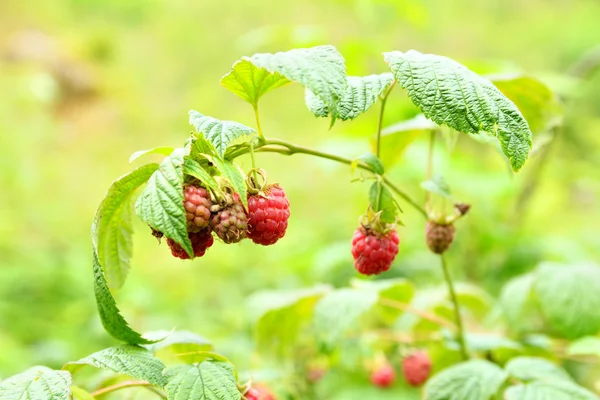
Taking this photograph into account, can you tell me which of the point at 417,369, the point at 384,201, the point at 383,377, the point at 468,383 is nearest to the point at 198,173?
the point at 384,201

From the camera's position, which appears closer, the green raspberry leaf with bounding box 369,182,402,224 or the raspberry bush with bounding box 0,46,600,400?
the raspberry bush with bounding box 0,46,600,400

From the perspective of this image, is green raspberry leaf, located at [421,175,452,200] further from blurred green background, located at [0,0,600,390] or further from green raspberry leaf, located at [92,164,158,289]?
blurred green background, located at [0,0,600,390]

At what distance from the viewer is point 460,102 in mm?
655

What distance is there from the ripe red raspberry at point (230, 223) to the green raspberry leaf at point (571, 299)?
2.38 feet

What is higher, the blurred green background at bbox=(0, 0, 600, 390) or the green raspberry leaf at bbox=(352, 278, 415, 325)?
the blurred green background at bbox=(0, 0, 600, 390)

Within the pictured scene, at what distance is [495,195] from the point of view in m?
1.94

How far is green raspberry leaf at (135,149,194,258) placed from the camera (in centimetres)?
A: 57

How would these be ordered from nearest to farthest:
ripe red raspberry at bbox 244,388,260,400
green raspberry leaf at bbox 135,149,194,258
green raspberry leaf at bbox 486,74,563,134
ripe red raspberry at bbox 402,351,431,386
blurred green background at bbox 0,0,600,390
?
green raspberry leaf at bbox 135,149,194,258 < ripe red raspberry at bbox 244,388,260,400 < green raspberry leaf at bbox 486,74,563,134 < ripe red raspberry at bbox 402,351,431,386 < blurred green background at bbox 0,0,600,390

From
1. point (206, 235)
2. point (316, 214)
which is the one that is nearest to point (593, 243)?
point (206, 235)

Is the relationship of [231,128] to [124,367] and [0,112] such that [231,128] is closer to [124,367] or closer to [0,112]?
[124,367]

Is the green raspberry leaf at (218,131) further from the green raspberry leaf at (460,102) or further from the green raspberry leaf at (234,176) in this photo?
the green raspberry leaf at (460,102)

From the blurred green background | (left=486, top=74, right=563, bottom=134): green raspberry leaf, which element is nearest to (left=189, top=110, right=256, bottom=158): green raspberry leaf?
(left=486, top=74, right=563, bottom=134): green raspberry leaf

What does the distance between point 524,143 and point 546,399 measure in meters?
0.38

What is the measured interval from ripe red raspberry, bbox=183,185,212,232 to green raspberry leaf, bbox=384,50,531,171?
230mm
